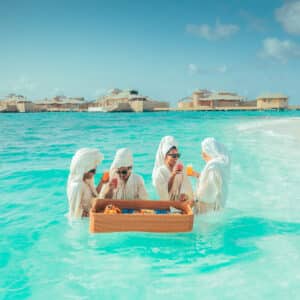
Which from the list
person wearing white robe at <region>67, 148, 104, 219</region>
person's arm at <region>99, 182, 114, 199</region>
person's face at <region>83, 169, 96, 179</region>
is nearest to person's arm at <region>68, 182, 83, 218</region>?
person wearing white robe at <region>67, 148, 104, 219</region>

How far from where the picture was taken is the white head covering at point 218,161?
4141 mm

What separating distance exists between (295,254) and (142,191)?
1.84 metres

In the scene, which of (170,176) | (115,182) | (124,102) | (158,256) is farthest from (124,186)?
(124,102)

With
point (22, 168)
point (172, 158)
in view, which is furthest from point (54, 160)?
point (172, 158)

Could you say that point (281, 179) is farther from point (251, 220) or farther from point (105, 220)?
point (105, 220)

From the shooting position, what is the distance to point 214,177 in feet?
13.6

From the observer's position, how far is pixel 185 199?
436 centimetres

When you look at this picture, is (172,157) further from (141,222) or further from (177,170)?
(141,222)

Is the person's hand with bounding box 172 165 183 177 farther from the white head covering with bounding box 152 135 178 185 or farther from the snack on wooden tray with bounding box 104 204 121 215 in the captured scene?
the snack on wooden tray with bounding box 104 204 121 215

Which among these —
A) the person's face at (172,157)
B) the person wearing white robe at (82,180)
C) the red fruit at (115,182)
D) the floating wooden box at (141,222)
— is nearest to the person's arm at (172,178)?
the person's face at (172,157)

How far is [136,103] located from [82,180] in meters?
67.2

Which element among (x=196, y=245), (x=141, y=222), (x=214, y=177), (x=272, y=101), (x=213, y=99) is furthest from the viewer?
(x=213, y=99)

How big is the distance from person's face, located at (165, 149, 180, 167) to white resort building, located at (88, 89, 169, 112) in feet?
213

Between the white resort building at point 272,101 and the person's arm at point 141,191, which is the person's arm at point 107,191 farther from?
the white resort building at point 272,101
